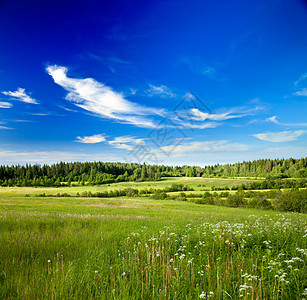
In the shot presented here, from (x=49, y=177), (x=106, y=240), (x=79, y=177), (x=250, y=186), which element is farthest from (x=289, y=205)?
(x=49, y=177)

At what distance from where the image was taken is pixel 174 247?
21.2 feet

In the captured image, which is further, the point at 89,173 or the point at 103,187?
the point at 89,173

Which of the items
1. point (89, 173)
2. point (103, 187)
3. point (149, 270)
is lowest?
point (103, 187)

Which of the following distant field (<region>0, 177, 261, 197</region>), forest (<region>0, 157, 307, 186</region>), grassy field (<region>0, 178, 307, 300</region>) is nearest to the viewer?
grassy field (<region>0, 178, 307, 300</region>)

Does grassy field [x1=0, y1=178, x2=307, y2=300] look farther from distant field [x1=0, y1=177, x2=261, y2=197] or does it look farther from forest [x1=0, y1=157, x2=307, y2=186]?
forest [x1=0, y1=157, x2=307, y2=186]

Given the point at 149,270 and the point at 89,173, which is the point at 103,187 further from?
the point at 149,270

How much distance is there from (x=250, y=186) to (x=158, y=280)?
9898 centimetres

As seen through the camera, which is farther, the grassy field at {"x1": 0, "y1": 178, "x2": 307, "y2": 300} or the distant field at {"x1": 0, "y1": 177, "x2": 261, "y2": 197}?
the distant field at {"x1": 0, "y1": 177, "x2": 261, "y2": 197}

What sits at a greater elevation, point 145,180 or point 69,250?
point 69,250

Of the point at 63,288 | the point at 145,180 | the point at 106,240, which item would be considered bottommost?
the point at 145,180

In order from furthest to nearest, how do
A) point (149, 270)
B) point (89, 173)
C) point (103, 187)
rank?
point (89, 173) → point (103, 187) → point (149, 270)

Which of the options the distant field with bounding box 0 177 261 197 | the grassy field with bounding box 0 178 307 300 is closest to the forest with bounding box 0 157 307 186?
the distant field with bounding box 0 177 261 197

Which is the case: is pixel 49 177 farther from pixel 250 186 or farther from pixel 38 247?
pixel 38 247

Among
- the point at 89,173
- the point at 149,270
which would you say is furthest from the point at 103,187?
the point at 149,270
